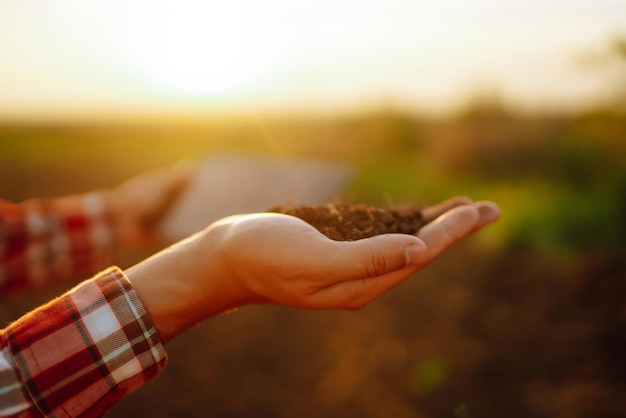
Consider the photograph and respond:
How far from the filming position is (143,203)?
3201mm

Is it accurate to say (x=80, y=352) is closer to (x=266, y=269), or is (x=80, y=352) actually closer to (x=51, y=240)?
(x=266, y=269)

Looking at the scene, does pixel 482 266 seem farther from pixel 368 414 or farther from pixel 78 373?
pixel 78 373

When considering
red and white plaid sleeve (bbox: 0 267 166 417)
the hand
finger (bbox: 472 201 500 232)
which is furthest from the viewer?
the hand

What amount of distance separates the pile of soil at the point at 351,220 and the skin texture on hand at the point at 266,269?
155 mm

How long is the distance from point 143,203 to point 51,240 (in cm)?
73

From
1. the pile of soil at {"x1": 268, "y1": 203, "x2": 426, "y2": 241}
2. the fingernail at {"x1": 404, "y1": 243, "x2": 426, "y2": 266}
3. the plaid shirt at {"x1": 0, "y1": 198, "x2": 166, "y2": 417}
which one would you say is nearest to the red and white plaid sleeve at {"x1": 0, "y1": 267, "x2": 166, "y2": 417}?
the plaid shirt at {"x1": 0, "y1": 198, "x2": 166, "y2": 417}

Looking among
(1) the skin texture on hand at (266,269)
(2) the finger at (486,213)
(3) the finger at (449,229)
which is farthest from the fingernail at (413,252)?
(2) the finger at (486,213)

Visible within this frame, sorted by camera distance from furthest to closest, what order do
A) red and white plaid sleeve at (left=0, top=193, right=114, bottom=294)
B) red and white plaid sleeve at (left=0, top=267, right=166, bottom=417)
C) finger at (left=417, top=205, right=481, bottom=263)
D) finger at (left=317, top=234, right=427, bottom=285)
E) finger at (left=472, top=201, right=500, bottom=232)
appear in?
red and white plaid sleeve at (left=0, top=193, right=114, bottom=294)
finger at (left=472, top=201, right=500, bottom=232)
finger at (left=417, top=205, right=481, bottom=263)
finger at (left=317, top=234, right=427, bottom=285)
red and white plaid sleeve at (left=0, top=267, right=166, bottom=417)

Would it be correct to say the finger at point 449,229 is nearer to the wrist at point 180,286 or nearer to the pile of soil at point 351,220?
the pile of soil at point 351,220

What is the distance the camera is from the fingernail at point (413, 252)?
1.23m

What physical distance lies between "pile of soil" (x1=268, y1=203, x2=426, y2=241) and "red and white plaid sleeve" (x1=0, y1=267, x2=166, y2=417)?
55 cm

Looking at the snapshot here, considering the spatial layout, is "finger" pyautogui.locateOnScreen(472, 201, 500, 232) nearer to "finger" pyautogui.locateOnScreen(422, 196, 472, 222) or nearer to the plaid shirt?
"finger" pyautogui.locateOnScreen(422, 196, 472, 222)

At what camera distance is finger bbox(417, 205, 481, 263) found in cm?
142

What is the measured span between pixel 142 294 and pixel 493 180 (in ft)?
18.1
